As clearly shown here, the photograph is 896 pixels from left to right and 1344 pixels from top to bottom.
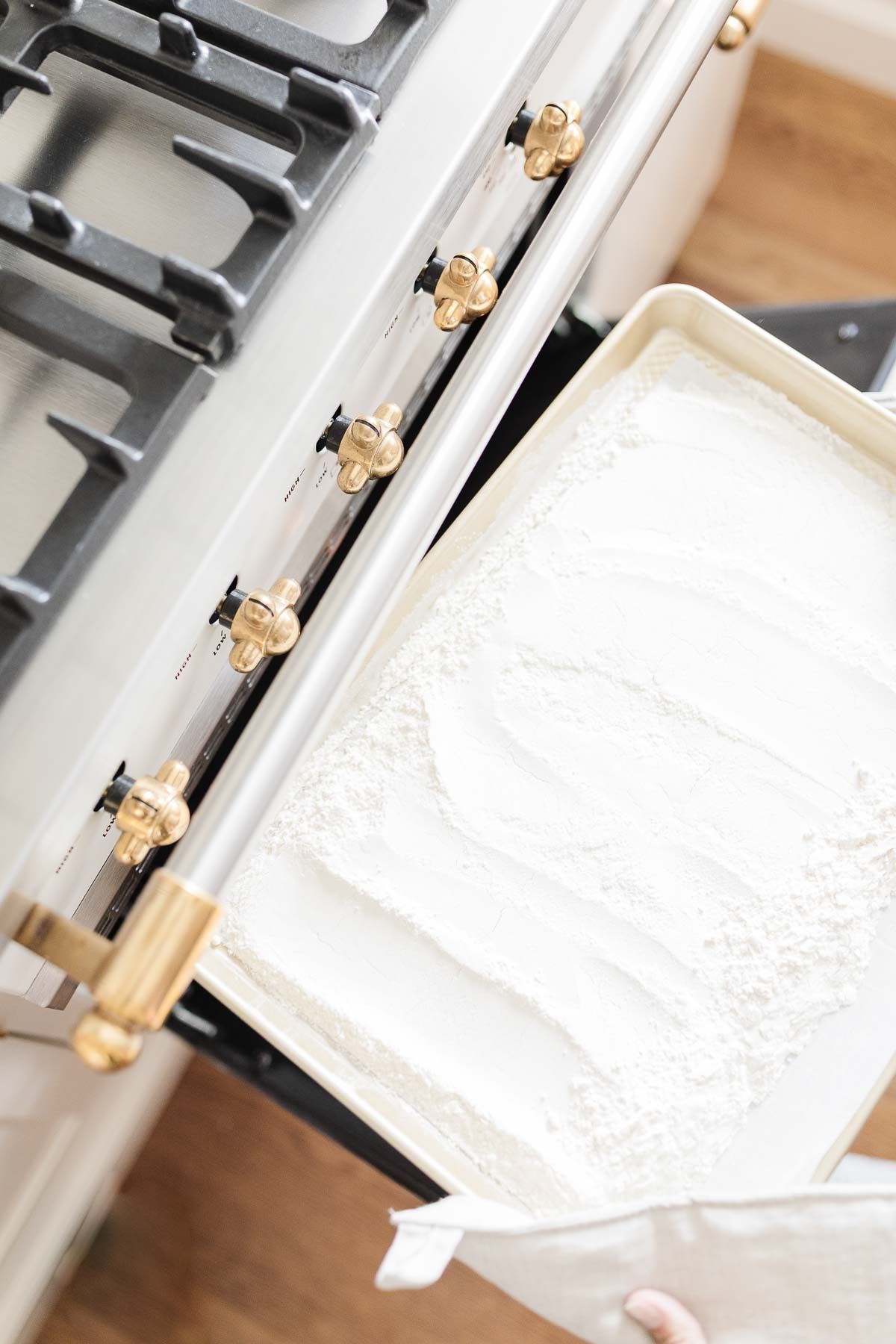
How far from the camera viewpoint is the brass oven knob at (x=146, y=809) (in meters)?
0.41

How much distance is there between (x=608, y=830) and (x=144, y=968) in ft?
0.90

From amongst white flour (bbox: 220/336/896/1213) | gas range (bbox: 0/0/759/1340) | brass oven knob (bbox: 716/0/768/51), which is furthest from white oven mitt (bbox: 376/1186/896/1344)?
brass oven knob (bbox: 716/0/768/51)

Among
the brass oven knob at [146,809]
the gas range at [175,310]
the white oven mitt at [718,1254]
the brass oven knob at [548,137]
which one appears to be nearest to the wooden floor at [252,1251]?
the white oven mitt at [718,1254]

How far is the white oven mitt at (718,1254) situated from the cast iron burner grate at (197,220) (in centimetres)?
34

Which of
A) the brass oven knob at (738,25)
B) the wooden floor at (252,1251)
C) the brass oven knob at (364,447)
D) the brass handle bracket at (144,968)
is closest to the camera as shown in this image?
the brass handle bracket at (144,968)

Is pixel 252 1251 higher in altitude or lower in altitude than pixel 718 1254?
lower

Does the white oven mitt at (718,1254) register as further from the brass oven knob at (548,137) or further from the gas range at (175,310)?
the brass oven knob at (548,137)

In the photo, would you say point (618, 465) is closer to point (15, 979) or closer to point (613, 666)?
point (613, 666)

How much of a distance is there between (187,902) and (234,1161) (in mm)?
916

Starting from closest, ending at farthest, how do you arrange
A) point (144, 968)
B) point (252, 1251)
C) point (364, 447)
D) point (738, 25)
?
point (144, 968)
point (364, 447)
point (738, 25)
point (252, 1251)

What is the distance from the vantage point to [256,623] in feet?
1.44

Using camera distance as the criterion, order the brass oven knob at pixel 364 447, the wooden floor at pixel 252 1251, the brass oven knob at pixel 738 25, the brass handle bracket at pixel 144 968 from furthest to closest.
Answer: the wooden floor at pixel 252 1251, the brass oven knob at pixel 738 25, the brass oven knob at pixel 364 447, the brass handle bracket at pixel 144 968

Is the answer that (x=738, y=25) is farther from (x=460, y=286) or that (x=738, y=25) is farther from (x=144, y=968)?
(x=144, y=968)

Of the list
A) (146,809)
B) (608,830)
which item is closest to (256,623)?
(146,809)
